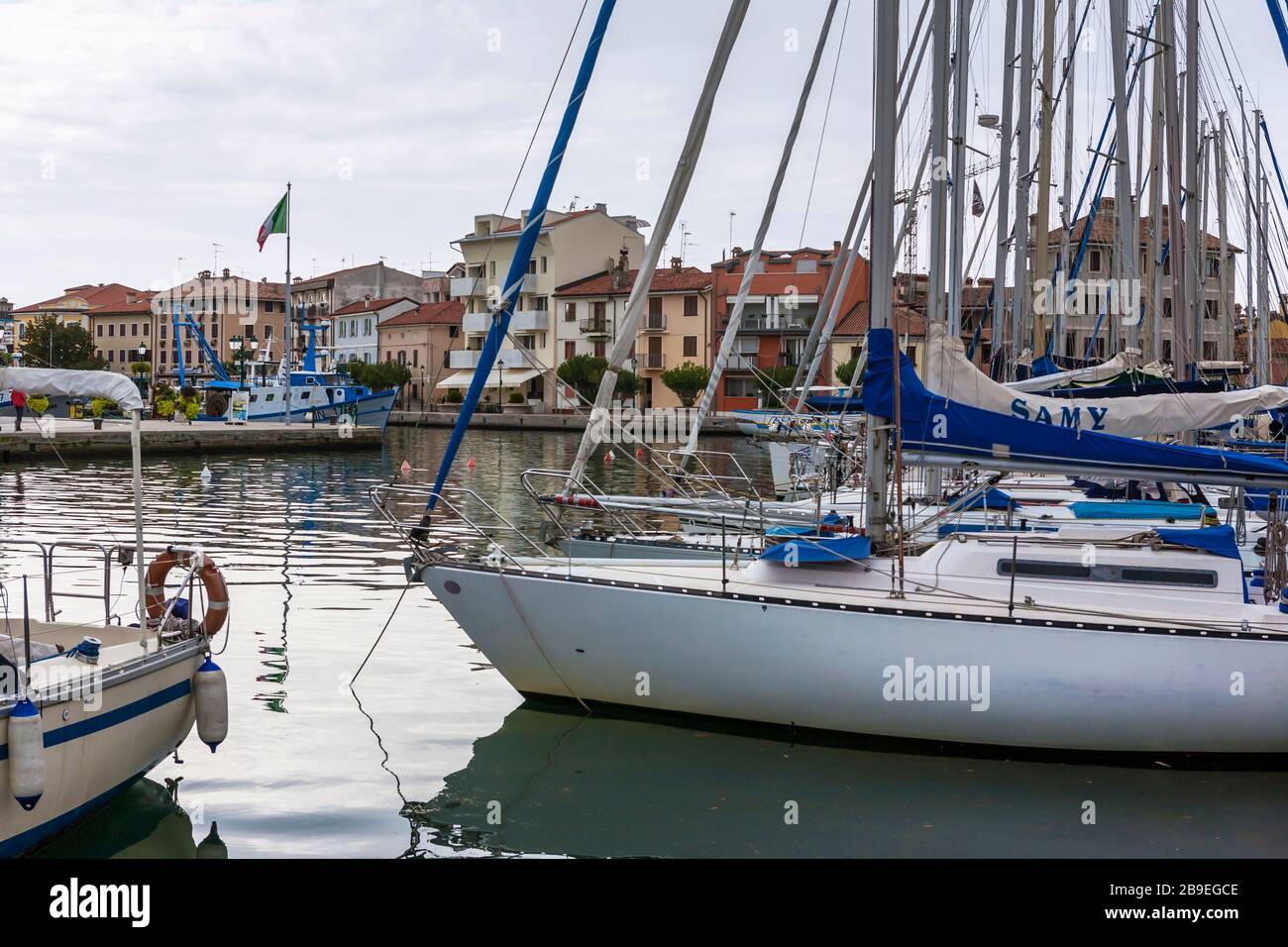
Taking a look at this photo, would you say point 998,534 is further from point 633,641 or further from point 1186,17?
point 1186,17

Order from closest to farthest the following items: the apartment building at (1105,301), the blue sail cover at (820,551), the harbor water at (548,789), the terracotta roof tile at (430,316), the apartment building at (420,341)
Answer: the harbor water at (548,789) → the blue sail cover at (820,551) → the apartment building at (1105,301) → the terracotta roof tile at (430,316) → the apartment building at (420,341)

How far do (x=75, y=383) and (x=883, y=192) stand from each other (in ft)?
24.0

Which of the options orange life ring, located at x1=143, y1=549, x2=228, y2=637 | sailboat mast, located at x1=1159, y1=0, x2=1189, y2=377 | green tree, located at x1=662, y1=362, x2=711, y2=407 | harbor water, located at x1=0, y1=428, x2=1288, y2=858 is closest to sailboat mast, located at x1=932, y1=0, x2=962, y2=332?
sailboat mast, located at x1=1159, y1=0, x2=1189, y2=377

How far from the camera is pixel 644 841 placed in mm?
8508

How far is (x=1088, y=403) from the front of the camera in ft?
38.3

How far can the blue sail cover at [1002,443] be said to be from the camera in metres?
10.2

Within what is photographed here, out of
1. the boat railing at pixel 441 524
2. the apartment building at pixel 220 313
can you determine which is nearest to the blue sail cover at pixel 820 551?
the boat railing at pixel 441 524

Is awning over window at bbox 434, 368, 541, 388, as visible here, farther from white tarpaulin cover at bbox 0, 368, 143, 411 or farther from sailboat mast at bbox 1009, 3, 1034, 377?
white tarpaulin cover at bbox 0, 368, 143, 411

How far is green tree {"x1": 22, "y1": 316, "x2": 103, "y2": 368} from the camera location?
10144 centimetres

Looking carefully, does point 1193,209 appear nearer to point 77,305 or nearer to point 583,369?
point 583,369

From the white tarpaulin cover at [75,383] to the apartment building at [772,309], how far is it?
64720 mm

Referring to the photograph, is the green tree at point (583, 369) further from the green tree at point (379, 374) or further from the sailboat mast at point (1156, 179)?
the sailboat mast at point (1156, 179)

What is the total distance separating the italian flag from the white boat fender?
45471 millimetres
